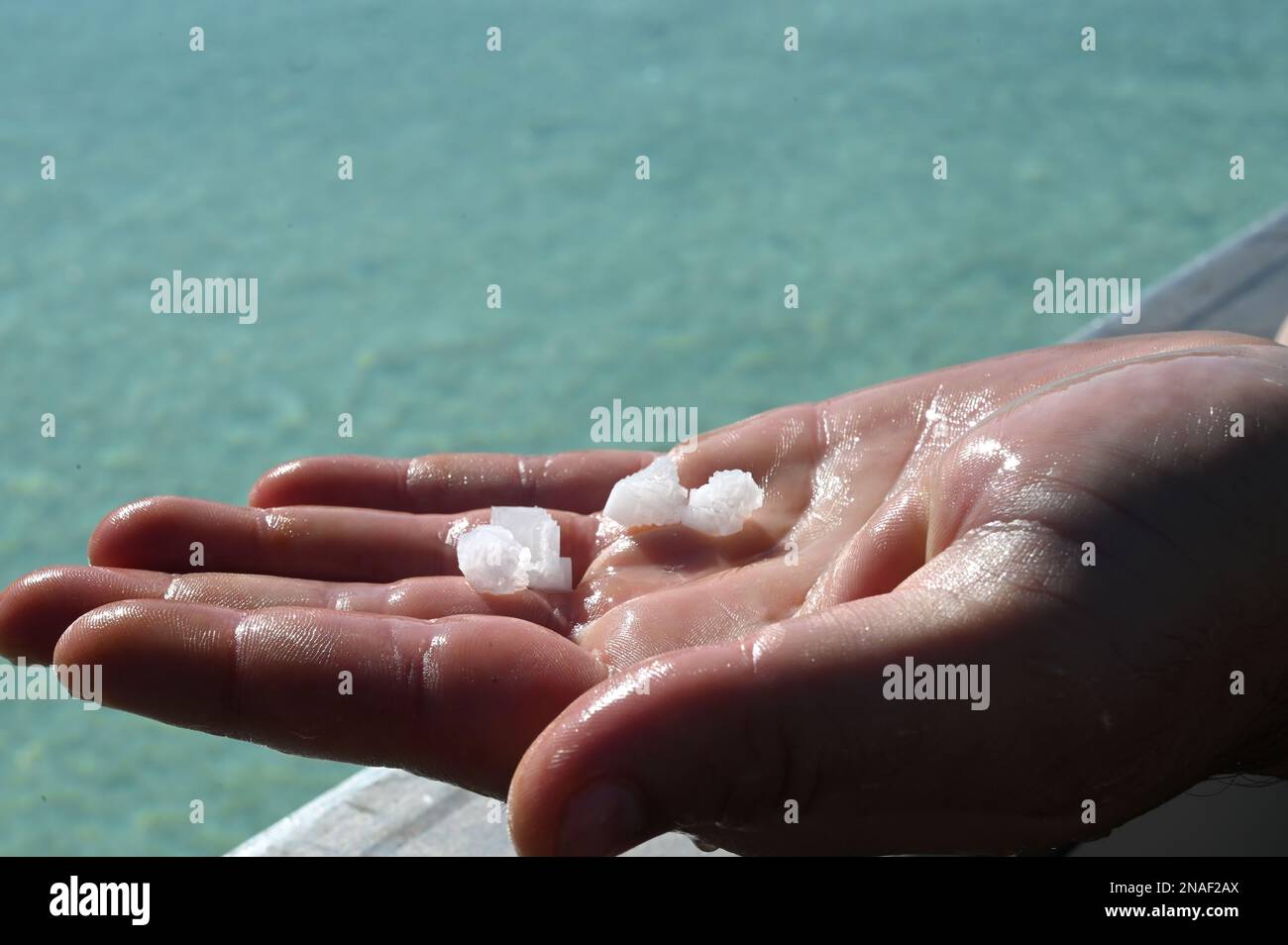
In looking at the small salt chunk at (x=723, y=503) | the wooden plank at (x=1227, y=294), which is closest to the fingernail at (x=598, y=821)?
the small salt chunk at (x=723, y=503)

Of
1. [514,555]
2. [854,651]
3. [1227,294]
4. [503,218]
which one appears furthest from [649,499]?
[503,218]

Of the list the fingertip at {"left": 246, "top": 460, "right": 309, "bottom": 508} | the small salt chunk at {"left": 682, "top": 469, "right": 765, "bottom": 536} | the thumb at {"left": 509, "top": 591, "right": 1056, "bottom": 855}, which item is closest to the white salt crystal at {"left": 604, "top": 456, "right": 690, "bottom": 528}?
the small salt chunk at {"left": 682, "top": 469, "right": 765, "bottom": 536}

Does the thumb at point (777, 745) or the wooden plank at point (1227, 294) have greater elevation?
the wooden plank at point (1227, 294)

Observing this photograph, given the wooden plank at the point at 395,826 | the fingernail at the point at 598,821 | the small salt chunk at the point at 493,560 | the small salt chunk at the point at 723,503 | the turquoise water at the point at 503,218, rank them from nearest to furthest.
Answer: the fingernail at the point at 598,821, the small salt chunk at the point at 493,560, the small salt chunk at the point at 723,503, the wooden plank at the point at 395,826, the turquoise water at the point at 503,218

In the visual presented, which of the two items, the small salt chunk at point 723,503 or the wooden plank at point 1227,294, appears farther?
the wooden plank at point 1227,294

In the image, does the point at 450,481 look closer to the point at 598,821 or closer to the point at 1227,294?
the point at 598,821

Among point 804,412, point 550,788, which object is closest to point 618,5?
point 804,412

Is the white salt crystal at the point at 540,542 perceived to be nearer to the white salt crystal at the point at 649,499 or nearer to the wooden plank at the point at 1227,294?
the white salt crystal at the point at 649,499
